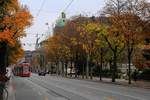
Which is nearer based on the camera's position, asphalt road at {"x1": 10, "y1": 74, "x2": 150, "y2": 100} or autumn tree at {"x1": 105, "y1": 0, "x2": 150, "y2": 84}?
asphalt road at {"x1": 10, "y1": 74, "x2": 150, "y2": 100}

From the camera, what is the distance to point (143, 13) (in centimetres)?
6000

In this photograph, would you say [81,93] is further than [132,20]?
No

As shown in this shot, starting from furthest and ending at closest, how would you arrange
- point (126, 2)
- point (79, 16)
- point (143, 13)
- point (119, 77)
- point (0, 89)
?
point (79, 16), point (119, 77), point (126, 2), point (143, 13), point (0, 89)

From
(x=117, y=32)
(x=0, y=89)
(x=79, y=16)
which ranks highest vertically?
(x=79, y=16)

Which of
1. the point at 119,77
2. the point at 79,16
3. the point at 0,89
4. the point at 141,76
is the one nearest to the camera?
the point at 0,89

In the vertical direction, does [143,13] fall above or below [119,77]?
above

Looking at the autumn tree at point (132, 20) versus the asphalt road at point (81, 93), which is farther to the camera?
the autumn tree at point (132, 20)

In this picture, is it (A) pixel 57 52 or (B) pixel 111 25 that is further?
(A) pixel 57 52

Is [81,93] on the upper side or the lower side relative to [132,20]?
lower

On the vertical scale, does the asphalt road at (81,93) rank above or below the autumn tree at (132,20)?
below

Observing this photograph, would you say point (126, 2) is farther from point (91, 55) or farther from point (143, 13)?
point (91, 55)

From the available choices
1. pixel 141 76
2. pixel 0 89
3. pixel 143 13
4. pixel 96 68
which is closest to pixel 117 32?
pixel 143 13

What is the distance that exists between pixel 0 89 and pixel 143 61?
135 feet

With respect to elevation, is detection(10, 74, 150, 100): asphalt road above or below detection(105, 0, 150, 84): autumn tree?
below
